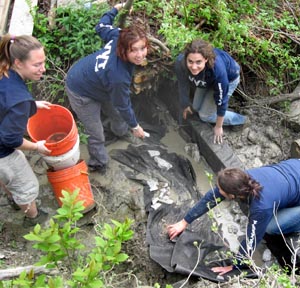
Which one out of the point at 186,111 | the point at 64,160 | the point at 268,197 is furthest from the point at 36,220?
the point at 268,197

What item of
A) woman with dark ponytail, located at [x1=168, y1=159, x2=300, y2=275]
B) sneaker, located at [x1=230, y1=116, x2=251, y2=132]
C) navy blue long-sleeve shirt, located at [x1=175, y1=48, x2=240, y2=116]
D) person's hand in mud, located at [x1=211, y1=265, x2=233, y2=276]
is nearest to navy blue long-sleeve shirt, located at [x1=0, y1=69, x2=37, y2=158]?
woman with dark ponytail, located at [x1=168, y1=159, x2=300, y2=275]

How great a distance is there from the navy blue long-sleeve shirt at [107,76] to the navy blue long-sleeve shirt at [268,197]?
1147 millimetres

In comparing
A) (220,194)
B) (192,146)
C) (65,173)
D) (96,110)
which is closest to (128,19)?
(96,110)

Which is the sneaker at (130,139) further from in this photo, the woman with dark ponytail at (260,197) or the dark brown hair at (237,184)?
the dark brown hair at (237,184)

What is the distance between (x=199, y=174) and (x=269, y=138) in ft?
3.41

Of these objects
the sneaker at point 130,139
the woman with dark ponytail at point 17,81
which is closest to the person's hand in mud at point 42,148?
the woman with dark ponytail at point 17,81

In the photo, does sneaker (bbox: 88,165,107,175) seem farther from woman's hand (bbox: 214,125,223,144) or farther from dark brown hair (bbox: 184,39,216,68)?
dark brown hair (bbox: 184,39,216,68)

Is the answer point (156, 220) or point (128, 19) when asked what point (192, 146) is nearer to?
point (156, 220)

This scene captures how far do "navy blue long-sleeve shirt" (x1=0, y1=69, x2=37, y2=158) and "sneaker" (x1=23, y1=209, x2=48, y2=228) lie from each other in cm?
124

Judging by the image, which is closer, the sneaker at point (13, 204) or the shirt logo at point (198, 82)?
the sneaker at point (13, 204)

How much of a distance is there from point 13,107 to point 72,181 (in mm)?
1224

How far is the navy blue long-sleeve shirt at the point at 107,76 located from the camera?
12.5 feet

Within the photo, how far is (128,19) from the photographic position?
506 centimetres

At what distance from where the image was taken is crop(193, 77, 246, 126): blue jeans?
490 cm
